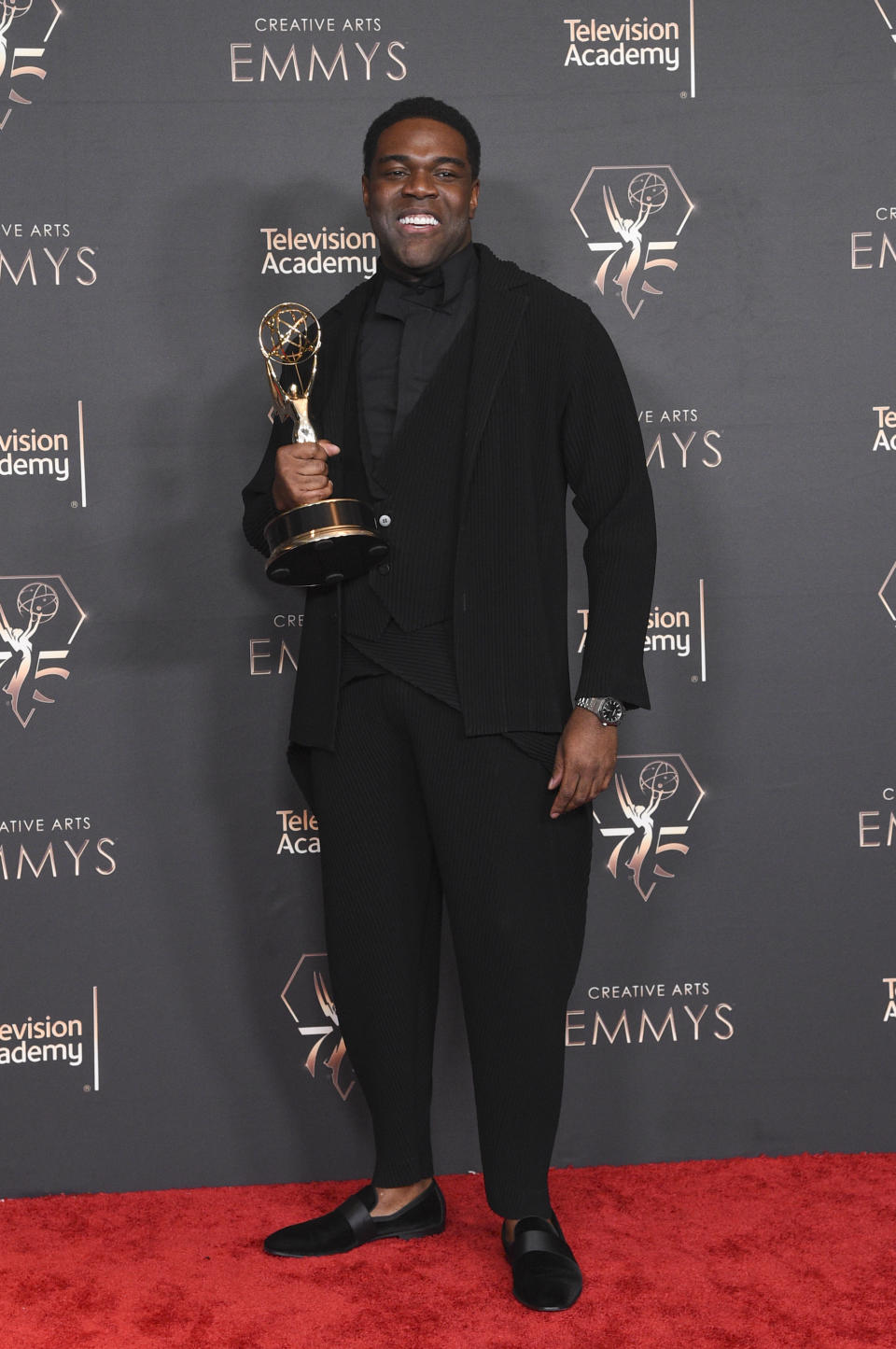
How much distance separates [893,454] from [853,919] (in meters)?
1.02

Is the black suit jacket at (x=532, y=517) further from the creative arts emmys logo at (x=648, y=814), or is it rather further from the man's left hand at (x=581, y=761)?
the creative arts emmys logo at (x=648, y=814)

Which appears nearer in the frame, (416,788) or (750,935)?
(416,788)

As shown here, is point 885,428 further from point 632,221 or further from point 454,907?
point 454,907

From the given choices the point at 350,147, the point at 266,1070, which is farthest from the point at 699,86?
the point at 266,1070

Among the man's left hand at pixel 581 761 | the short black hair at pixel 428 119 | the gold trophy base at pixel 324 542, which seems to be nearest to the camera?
the gold trophy base at pixel 324 542

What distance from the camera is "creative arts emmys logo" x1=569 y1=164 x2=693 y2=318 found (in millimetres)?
2771

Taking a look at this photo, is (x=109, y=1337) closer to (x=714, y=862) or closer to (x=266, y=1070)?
(x=266, y=1070)

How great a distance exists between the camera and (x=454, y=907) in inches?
89.8

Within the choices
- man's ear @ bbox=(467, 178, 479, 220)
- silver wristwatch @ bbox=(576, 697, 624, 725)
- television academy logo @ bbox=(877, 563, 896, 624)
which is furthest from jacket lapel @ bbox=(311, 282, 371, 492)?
television academy logo @ bbox=(877, 563, 896, 624)

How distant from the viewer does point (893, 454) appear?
9.25ft

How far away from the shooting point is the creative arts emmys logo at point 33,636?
2777mm

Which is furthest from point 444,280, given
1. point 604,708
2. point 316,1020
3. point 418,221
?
point 316,1020

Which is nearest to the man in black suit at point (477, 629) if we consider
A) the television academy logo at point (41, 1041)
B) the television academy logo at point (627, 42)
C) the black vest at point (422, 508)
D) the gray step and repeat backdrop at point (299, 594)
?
the black vest at point (422, 508)

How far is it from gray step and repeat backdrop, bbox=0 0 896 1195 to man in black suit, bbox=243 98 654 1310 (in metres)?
0.49
